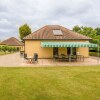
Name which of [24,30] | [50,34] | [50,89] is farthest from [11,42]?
[50,89]

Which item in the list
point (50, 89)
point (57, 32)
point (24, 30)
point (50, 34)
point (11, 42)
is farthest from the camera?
point (11, 42)

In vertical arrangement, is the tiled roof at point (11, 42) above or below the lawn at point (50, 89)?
above

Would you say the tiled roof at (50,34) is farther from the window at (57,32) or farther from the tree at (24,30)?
the tree at (24,30)

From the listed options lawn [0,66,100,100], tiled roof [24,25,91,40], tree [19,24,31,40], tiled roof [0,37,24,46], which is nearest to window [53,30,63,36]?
tiled roof [24,25,91,40]

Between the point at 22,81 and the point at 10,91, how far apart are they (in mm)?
2730

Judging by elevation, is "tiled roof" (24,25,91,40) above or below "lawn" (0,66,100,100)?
above

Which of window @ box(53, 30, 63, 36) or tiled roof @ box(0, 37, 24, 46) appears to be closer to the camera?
window @ box(53, 30, 63, 36)

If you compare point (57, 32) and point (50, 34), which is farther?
point (57, 32)

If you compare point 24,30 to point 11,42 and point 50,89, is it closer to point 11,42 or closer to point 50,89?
point 11,42

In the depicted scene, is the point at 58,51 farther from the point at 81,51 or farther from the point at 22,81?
the point at 22,81

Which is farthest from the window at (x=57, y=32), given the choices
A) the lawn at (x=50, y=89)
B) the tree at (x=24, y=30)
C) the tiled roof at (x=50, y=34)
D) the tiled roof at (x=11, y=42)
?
the tiled roof at (x=11, y=42)

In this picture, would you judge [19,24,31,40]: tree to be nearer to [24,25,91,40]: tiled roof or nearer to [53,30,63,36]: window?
[24,25,91,40]: tiled roof

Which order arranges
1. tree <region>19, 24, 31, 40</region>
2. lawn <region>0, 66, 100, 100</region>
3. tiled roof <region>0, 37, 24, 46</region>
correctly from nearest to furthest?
lawn <region>0, 66, 100, 100</region>
tree <region>19, 24, 31, 40</region>
tiled roof <region>0, 37, 24, 46</region>

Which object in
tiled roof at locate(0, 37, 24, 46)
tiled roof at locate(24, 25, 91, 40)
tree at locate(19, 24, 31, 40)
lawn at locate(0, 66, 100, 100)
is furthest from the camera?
tiled roof at locate(0, 37, 24, 46)
